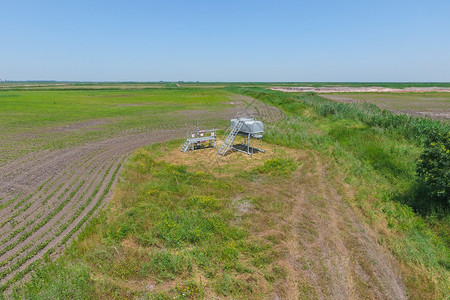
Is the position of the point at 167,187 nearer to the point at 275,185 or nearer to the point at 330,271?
the point at 275,185

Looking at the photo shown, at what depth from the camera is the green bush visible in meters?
10.4

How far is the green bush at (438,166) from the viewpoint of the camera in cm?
1044

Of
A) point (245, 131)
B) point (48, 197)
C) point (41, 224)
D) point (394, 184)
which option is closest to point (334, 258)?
point (394, 184)

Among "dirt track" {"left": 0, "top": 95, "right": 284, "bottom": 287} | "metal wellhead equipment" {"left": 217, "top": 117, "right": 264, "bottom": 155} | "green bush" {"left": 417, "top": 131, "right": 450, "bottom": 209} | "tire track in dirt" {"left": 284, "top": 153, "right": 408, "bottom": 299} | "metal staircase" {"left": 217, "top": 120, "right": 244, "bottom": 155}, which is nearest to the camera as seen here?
"tire track in dirt" {"left": 284, "top": 153, "right": 408, "bottom": 299}

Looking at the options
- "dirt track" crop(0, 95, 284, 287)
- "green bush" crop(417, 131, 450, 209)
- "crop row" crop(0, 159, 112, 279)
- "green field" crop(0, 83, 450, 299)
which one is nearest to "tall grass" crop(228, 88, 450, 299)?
"green field" crop(0, 83, 450, 299)

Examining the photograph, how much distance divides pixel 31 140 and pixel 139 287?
28.4 metres

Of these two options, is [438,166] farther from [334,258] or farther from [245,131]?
[245,131]

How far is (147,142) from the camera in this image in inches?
1053

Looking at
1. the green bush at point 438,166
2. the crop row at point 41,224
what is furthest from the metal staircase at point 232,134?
the green bush at point 438,166

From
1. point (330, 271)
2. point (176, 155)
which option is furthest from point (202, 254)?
point (176, 155)

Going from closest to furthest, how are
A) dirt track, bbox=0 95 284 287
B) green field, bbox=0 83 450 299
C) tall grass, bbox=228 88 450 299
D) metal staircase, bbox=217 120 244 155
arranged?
green field, bbox=0 83 450 299, tall grass, bbox=228 88 450 299, dirt track, bbox=0 95 284 287, metal staircase, bbox=217 120 244 155

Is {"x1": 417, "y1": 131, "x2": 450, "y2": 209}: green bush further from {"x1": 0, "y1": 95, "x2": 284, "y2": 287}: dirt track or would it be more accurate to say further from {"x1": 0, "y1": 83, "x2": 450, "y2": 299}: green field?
{"x1": 0, "y1": 95, "x2": 284, "y2": 287}: dirt track

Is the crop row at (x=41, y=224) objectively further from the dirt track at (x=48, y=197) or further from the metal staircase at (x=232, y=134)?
the metal staircase at (x=232, y=134)

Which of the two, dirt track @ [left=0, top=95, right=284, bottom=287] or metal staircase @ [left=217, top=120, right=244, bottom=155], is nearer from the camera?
dirt track @ [left=0, top=95, right=284, bottom=287]
